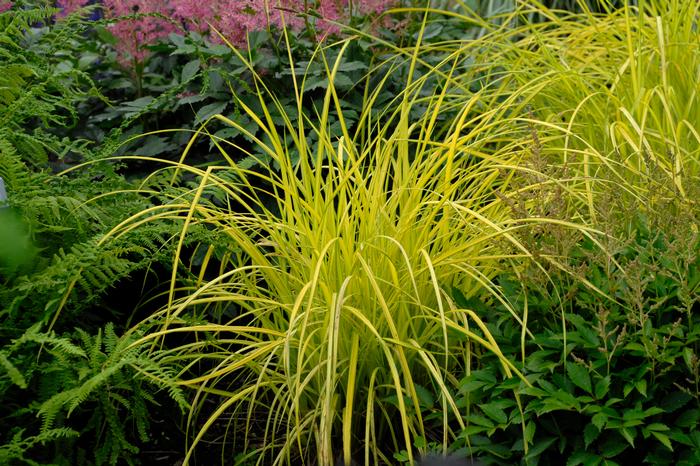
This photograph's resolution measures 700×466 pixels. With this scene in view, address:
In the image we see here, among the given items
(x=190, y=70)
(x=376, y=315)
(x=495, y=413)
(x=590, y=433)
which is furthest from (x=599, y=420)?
(x=190, y=70)

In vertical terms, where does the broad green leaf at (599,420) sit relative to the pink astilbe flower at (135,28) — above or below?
below

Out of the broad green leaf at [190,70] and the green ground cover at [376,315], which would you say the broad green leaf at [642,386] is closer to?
the green ground cover at [376,315]

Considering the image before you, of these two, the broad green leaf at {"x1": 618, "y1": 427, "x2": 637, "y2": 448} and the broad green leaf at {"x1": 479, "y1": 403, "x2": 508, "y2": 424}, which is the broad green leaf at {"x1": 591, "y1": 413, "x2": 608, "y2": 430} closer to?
the broad green leaf at {"x1": 618, "y1": 427, "x2": 637, "y2": 448}

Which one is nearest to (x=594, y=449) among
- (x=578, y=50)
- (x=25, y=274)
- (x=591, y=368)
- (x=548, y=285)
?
(x=591, y=368)

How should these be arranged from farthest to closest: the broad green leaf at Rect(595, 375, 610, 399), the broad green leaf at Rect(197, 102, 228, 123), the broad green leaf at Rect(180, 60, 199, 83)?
the broad green leaf at Rect(180, 60, 199, 83), the broad green leaf at Rect(197, 102, 228, 123), the broad green leaf at Rect(595, 375, 610, 399)

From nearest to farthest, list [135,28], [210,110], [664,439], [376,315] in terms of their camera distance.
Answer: [664,439], [376,315], [210,110], [135,28]

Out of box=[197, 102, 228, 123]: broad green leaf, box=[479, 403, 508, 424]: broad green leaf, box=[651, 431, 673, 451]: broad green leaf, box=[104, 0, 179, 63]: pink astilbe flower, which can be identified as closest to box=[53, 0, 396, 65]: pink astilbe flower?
box=[104, 0, 179, 63]: pink astilbe flower

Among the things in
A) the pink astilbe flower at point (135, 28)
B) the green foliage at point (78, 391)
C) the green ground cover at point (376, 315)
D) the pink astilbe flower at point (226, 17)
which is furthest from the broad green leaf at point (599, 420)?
the pink astilbe flower at point (135, 28)

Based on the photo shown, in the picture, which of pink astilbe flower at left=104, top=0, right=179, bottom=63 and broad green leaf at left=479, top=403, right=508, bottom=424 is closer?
broad green leaf at left=479, top=403, right=508, bottom=424

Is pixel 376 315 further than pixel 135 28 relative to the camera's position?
No

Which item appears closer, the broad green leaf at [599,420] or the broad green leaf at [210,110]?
the broad green leaf at [599,420]

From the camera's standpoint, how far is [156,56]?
3549mm

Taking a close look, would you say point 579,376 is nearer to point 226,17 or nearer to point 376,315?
point 376,315

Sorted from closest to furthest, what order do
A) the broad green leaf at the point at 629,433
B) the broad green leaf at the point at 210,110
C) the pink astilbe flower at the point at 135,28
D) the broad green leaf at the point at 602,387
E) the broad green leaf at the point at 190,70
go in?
the broad green leaf at the point at 629,433 → the broad green leaf at the point at 602,387 → the broad green leaf at the point at 210,110 → the broad green leaf at the point at 190,70 → the pink astilbe flower at the point at 135,28
